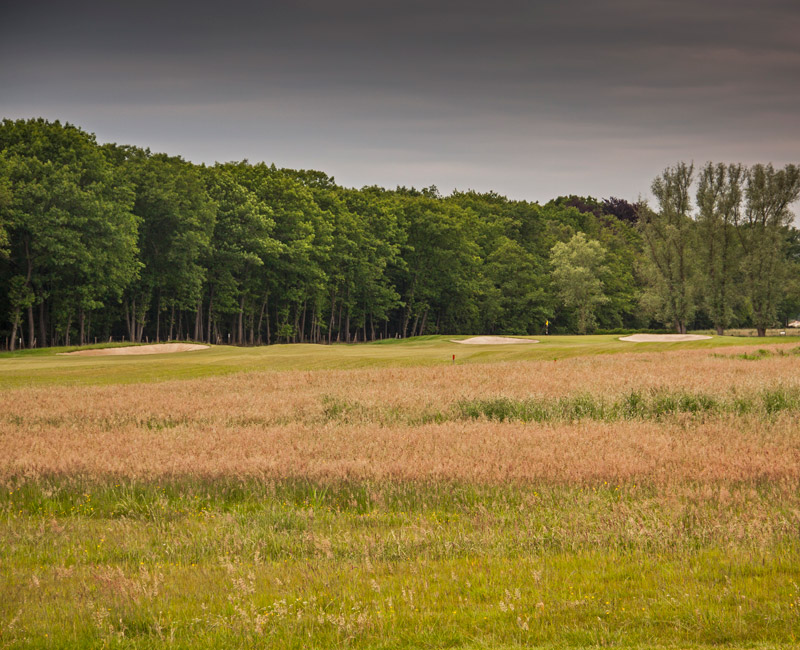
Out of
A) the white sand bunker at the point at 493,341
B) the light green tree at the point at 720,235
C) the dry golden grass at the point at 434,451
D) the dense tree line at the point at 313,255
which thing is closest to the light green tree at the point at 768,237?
the dense tree line at the point at 313,255

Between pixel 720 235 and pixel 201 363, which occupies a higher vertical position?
pixel 720 235

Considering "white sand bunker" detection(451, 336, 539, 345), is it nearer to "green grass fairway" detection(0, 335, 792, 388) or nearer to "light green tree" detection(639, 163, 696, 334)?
"green grass fairway" detection(0, 335, 792, 388)

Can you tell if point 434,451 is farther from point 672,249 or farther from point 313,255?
point 672,249

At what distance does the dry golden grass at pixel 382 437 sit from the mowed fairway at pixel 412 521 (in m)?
0.07

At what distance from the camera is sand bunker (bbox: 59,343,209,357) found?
46153 millimetres

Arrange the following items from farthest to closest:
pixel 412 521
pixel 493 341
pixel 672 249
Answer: pixel 672 249 → pixel 493 341 → pixel 412 521

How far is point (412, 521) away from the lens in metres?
8.34

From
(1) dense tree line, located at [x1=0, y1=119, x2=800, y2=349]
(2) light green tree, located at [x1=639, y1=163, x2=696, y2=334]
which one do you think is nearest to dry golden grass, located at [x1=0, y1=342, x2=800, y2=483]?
(1) dense tree line, located at [x1=0, y1=119, x2=800, y2=349]

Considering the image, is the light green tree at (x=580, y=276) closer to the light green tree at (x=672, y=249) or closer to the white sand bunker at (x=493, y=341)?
the light green tree at (x=672, y=249)

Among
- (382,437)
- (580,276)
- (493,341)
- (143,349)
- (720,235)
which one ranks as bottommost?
(143,349)

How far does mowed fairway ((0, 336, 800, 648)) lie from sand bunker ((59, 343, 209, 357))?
29.8 metres

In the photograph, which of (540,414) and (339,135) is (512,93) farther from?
(540,414)

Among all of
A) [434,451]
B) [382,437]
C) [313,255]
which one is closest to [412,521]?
[434,451]

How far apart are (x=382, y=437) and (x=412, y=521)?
16.0 ft
